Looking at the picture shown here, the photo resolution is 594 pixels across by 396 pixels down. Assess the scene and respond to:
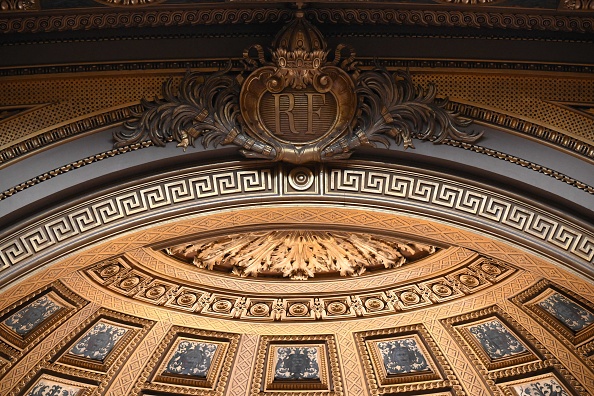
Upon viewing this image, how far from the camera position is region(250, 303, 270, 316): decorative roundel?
8008 mm

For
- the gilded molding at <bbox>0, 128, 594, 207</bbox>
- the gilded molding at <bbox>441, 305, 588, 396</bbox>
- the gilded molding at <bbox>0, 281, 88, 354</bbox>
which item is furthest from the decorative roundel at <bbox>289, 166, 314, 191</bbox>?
the gilded molding at <bbox>441, 305, 588, 396</bbox>

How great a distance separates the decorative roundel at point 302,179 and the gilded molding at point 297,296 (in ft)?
7.09

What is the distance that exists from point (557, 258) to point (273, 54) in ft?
7.03

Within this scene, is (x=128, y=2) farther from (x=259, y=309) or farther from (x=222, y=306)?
(x=259, y=309)

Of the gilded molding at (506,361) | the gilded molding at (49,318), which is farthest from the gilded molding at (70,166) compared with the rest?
the gilded molding at (506,361)

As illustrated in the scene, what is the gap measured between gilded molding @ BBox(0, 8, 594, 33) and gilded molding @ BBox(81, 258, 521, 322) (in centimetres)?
239

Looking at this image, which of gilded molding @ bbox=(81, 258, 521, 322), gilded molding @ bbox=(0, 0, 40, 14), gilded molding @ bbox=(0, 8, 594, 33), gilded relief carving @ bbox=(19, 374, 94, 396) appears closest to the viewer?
gilded molding @ bbox=(0, 0, 40, 14)

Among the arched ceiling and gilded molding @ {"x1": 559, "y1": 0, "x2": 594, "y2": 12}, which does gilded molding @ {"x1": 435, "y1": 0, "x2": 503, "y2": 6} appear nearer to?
the arched ceiling

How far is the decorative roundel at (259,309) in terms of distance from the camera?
26.3 feet

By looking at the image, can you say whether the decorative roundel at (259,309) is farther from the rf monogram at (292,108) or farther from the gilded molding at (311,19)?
the gilded molding at (311,19)

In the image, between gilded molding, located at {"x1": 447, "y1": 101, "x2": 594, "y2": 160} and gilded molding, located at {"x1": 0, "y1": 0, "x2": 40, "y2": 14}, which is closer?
gilded molding, located at {"x1": 0, "y1": 0, "x2": 40, "y2": 14}

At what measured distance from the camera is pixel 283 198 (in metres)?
5.68

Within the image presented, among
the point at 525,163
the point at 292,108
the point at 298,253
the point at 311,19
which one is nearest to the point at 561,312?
the point at 525,163

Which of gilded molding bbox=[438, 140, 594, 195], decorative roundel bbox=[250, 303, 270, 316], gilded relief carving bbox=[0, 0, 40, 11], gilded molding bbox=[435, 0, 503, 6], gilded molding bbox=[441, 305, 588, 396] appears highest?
decorative roundel bbox=[250, 303, 270, 316]
